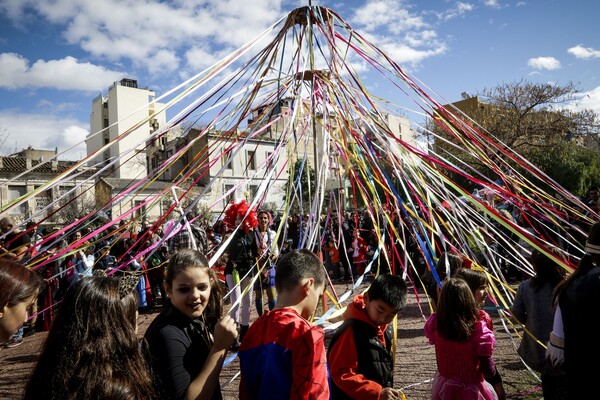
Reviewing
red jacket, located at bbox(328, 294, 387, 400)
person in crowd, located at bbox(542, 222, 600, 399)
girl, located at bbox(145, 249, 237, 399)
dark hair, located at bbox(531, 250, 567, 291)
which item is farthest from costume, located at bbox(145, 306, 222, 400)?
dark hair, located at bbox(531, 250, 567, 291)

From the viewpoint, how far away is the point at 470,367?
8.00 feet

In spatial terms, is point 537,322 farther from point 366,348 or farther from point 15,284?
point 15,284

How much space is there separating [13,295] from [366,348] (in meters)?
1.60

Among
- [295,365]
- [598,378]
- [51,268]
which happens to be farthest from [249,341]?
[51,268]

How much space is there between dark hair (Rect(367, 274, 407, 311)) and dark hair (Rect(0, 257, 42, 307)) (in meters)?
1.59

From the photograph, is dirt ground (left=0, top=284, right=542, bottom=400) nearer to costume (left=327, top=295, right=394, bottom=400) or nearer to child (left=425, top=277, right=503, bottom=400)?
child (left=425, top=277, right=503, bottom=400)

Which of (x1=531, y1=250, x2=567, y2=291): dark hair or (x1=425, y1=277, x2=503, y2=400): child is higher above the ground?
(x1=531, y1=250, x2=567, y2=291): dark hair

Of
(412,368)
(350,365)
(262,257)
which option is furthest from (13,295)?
(262,257)

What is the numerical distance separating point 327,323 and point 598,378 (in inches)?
Answer: 74.2

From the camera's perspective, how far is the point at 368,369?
7.19 feet

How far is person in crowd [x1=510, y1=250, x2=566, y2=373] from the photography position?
303 cm

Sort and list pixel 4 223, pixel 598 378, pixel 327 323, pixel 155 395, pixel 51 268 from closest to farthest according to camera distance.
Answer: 1. pixel 155 395
2. pixel 598 378
3. pixel 327 323
4. pixel 4 223
5. pixel 51 268

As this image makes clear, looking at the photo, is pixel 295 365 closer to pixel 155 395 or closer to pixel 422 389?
pixel 155 395

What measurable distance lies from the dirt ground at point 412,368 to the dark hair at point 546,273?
55 centimetres
